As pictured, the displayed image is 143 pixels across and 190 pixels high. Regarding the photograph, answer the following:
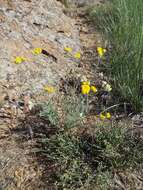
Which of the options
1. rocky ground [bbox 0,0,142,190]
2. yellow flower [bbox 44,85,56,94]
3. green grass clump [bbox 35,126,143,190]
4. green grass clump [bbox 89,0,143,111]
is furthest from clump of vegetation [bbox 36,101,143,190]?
green grass clump [bbox 89,0,143,111]

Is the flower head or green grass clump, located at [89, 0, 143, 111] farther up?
green grass clump, located at [89, 0, 143, 111]

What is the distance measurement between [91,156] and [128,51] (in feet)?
3.99

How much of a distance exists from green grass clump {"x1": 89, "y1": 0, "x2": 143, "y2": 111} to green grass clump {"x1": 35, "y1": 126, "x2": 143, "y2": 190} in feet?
1.61

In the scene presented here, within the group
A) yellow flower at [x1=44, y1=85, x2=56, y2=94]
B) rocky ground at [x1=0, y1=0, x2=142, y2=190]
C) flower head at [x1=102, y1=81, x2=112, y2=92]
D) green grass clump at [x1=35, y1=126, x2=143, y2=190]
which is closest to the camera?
green grass clump at [x1=35, y1=126, x2=143, y2=190]

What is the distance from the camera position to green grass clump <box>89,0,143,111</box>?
3248 millimetres

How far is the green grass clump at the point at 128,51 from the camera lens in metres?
3.25

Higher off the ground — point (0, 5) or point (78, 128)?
point (0, 5)

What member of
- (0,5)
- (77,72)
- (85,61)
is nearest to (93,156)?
(77,72)

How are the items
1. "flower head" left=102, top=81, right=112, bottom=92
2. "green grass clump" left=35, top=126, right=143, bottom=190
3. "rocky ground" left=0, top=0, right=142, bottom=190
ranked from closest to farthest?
"green grass clump" left=35, top=126, right=143, bottom=190, "rocky ground" left=0, top=0, right=142, bottom=190, "flower head" left=102, top=81, right=112, bottom=92

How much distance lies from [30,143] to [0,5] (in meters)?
1.89

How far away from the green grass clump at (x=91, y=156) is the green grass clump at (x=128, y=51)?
0.49 metres

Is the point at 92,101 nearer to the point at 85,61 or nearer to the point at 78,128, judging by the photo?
the point at 78,128

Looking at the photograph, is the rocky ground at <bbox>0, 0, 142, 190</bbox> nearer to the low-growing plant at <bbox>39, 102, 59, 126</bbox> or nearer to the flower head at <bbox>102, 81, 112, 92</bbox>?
the low-growing plant at <bbox>39, 102, 59, 126</bbox>

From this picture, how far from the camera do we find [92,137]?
287cm
